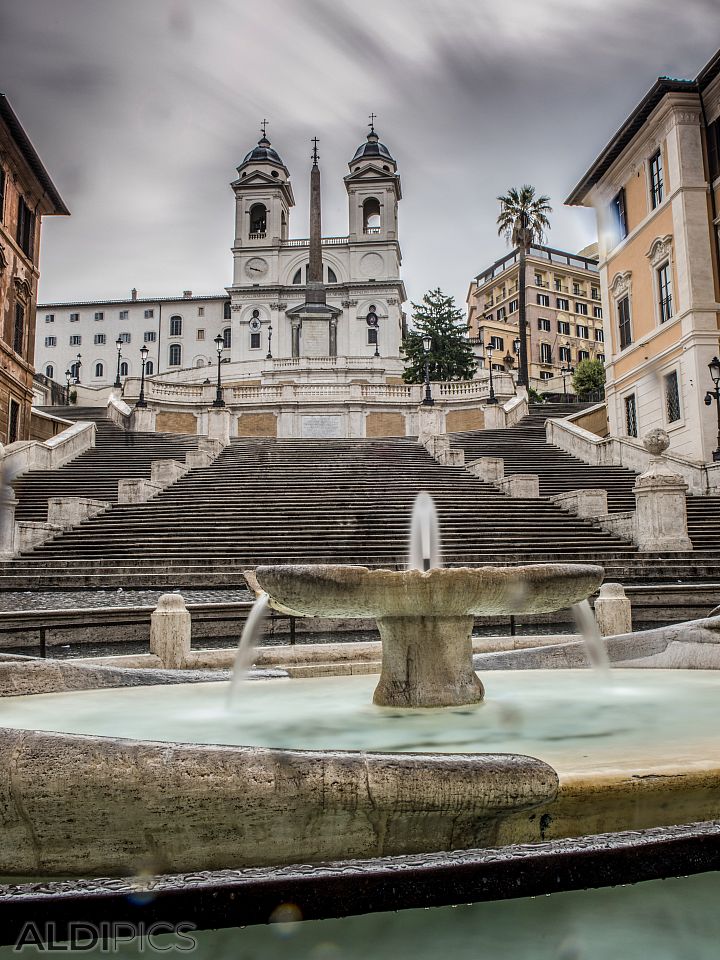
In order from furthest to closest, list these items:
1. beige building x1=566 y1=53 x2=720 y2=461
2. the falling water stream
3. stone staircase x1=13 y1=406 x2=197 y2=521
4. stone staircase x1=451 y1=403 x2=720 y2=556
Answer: beige building x1=566 y1=53 x2=720 y2=461 < stone staircase x1=13 y1=406 x2=197 y2=521 < stone staircase x1=451 y1=403 x2=720 y2=556 < the falling water stream

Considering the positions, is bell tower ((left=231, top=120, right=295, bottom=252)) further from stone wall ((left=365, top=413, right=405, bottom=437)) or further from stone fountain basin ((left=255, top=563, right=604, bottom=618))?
stone fountain basin ((left=255, top=563, right=604, bottom=618))

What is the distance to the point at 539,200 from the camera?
204 ft

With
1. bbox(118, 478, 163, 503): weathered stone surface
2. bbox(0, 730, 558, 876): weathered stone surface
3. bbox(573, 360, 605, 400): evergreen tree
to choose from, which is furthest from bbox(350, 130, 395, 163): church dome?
bbox(0, 730, 558, 876): weathered stone surface

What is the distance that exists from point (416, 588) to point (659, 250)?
30.6m

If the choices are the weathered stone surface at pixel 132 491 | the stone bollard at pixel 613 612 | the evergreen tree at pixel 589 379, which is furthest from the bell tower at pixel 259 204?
the stone bollard at pixel 613 612

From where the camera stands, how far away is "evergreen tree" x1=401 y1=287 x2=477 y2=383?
59.8m

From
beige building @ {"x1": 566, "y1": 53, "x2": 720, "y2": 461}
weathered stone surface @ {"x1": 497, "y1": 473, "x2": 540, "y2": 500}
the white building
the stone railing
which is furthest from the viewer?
the white building

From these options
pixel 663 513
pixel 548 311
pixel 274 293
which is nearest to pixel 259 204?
pixel 274 293

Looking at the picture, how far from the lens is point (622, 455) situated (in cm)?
2844

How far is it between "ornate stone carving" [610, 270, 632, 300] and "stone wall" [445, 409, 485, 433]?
996 cm

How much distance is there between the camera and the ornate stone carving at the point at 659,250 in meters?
30.8

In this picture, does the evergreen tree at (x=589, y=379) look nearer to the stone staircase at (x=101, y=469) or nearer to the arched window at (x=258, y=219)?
the stone staircase at (x=101, y=469)

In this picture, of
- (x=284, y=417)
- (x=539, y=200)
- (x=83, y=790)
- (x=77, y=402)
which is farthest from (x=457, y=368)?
(x=83, y=790)

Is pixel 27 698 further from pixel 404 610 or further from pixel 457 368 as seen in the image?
pixel 457 368
